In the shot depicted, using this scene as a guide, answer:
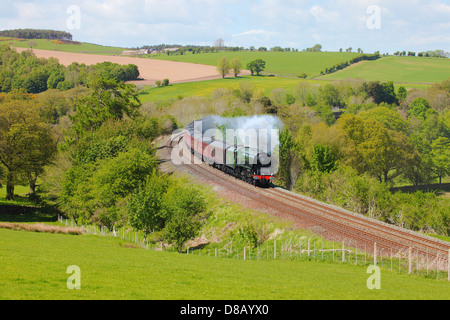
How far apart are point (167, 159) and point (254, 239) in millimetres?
34352

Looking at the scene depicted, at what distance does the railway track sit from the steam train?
0.98 meters

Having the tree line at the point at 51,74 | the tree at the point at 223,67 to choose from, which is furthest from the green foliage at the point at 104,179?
the tree at the point at 223,67

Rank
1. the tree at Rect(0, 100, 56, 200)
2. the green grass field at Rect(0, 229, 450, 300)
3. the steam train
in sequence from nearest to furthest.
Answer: the green grass field at Rect(0, 229, 450, 300), the steam train, the tree at Rect(0, 100, 56, 200)

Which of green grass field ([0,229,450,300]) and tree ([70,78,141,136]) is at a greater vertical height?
tree ([70,78,141,136])

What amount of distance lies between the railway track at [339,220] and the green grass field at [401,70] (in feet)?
420

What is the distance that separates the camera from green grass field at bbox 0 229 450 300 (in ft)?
50.3

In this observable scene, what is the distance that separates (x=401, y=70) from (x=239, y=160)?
505 feet

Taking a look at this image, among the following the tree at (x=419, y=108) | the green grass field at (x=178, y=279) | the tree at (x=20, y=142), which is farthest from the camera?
the tree at (x=419, y=108)

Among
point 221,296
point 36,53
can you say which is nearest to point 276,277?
point 221,296

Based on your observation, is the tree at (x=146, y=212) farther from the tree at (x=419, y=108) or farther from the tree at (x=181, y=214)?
the tree at (x=419, y=108)

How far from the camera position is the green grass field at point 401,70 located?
165 meters

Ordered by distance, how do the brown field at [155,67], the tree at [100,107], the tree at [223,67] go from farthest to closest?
the tree at [223,67], the brown field at [155,67], the tree at [100,107]

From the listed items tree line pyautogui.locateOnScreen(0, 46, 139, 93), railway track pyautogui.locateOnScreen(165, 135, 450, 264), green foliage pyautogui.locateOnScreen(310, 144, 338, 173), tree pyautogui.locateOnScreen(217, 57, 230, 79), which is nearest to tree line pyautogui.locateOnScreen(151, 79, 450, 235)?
green foliage pyautogui.locateOnScreen(310, 144, 338, 173)

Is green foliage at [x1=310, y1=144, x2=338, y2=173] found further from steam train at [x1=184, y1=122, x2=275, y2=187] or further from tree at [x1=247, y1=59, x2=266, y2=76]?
tree at [x1=247, y1=59, x2=266, y2=76]
